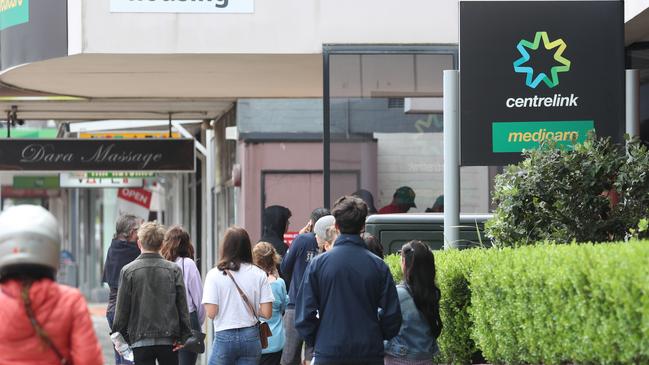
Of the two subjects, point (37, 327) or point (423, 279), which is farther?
point (423, 279)

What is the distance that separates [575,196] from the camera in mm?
8773

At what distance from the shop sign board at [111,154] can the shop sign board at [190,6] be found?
21.8 ft

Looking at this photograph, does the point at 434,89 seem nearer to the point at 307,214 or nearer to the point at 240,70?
the point at 240,70

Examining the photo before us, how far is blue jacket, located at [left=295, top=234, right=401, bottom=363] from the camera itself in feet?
25.9

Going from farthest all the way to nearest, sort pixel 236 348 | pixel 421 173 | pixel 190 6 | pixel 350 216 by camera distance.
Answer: pixel 421 173 < pixel 190 6 < pixel 236 348 < pixel 350 216

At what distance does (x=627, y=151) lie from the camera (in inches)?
370

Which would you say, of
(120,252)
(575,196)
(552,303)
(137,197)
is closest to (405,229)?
(120,252)

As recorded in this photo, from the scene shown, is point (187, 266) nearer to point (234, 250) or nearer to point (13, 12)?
point (234, 250)

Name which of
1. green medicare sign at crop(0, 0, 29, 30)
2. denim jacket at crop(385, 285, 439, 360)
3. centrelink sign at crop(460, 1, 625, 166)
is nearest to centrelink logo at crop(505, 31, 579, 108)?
centrelink sign at crop(460, 1, 625, 166)

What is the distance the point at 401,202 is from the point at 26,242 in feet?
29.9

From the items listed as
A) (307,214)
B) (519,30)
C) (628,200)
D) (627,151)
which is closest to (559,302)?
(628,200)

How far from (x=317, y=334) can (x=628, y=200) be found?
2.20 meters

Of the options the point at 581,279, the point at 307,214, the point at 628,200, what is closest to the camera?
the point at 581,279

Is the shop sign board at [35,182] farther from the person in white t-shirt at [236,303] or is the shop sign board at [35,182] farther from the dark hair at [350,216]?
the dark hair at [350,216]
